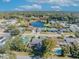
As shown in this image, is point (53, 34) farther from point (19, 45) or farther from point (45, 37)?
point (19, 45)

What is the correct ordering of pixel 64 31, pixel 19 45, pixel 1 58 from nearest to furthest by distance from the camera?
1. pixel 1 58
2. pixel 19 45
3. pixel 64 31

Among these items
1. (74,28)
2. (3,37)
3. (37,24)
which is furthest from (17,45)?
(74,28)

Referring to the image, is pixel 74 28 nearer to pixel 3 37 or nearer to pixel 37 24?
pixel 37 24

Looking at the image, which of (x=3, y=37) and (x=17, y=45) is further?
(x=3, y=37)

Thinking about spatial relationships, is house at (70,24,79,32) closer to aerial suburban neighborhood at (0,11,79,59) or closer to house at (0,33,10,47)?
aerial suburban neighborhood at (0,11,79,59)

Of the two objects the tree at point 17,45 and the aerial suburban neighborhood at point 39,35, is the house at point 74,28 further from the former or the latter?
the tree at point 17,45

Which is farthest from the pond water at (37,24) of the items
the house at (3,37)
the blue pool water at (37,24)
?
the house at (3,37)

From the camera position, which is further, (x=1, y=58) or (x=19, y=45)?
(x=19, y=45)

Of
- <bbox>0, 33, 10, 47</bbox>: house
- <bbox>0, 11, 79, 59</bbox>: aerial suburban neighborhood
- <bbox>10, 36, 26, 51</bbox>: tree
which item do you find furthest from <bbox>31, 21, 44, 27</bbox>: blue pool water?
<bbox>0, 33, 10, 47</bbox>: house

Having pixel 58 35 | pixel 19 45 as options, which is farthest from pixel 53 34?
pixel 19 45
